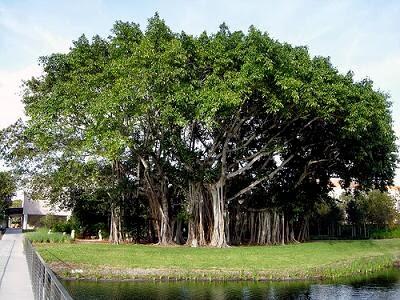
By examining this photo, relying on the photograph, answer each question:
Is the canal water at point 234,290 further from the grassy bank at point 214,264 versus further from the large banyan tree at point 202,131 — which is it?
the large banyan tree at point 202,131

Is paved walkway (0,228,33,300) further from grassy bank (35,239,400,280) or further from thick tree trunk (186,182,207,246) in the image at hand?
thick tree trunk (186,182,207,246)

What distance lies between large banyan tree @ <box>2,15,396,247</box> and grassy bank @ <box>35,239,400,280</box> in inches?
183

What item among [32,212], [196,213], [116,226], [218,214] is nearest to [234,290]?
[218,214]

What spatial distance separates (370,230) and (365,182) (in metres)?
15.8

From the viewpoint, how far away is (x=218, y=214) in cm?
2653

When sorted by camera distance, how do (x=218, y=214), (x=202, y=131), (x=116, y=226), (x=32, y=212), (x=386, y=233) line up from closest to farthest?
1. (x=218, y=214)
2. (x=202, y=131)
3. (x=116, y=226)
4. (x=386, y=233)
5. (x=32, y=212)

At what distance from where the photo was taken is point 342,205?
55125 millimetres

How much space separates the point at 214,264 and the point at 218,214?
8264 mm

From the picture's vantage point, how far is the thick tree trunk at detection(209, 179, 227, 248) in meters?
26.3

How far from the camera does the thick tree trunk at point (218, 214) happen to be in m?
26.3

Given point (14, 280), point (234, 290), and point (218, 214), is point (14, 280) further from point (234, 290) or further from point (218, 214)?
point (218, 214)

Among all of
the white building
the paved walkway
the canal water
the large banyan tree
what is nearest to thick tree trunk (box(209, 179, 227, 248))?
the large banyan tree

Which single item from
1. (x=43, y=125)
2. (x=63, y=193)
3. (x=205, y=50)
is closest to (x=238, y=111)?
(x=205, y=50)

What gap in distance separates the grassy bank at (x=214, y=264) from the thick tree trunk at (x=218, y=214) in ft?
10.7
